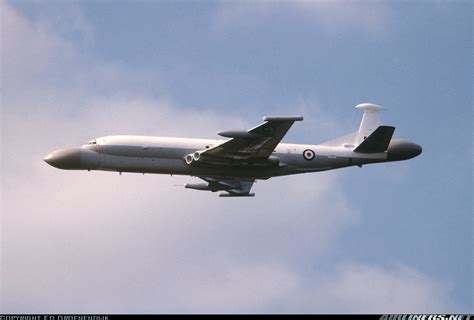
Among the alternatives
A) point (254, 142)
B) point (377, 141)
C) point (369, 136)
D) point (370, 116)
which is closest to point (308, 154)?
point (369, 136)

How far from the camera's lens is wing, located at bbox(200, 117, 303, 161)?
7162 centimetres

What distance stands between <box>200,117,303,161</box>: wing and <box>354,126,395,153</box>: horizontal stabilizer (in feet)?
24.4

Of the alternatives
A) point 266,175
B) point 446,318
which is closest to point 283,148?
point 266,175

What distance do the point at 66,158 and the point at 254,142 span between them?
12.6 meters

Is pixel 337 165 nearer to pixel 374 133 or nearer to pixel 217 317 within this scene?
pixel 374 133

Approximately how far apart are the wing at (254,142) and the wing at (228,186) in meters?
3.35

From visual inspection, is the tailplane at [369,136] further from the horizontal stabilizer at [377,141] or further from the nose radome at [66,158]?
the nose radome at [66,158]

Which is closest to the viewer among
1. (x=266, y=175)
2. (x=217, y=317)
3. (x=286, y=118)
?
(x=217, y=317)

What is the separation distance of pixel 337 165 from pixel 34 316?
29.4 metres

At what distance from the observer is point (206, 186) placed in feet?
257

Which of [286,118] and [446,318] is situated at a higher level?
[286,118]

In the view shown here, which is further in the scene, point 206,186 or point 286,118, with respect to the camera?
point 206,186

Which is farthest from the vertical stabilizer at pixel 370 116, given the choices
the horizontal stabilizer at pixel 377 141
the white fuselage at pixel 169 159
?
the white fuselage at pixel 169 159

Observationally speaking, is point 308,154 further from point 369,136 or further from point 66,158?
point 66,158
